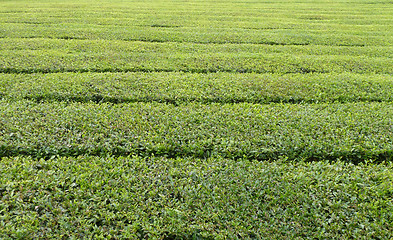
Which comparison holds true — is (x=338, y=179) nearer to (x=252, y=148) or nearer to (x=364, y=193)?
(x=364, y=193)

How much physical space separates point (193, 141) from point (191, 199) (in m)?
1.36

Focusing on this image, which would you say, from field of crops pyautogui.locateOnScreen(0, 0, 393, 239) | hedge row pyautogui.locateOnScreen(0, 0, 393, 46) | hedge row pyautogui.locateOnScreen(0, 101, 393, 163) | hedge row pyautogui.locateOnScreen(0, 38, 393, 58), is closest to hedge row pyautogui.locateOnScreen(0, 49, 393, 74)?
field of crops pyautogui.locateOnScreen(0, 0, 393, 239)

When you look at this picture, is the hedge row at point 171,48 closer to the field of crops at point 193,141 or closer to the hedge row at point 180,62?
the field of crops at point 193,141

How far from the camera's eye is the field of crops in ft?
11.9

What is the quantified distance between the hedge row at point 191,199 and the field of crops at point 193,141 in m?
0.02

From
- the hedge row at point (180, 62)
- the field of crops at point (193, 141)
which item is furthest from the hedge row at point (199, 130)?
the hedge row at point (180, 62)

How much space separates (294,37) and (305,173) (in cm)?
935

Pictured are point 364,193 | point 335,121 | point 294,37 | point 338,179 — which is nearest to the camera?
point 364,193

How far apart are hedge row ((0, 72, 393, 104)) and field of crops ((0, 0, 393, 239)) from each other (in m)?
0.05

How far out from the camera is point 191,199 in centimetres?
387

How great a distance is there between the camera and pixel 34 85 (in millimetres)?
6844

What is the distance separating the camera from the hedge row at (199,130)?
488 centimetres

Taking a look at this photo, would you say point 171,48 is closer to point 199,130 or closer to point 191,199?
point 199,130

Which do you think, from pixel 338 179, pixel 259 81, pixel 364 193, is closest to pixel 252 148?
pixel 338 179
